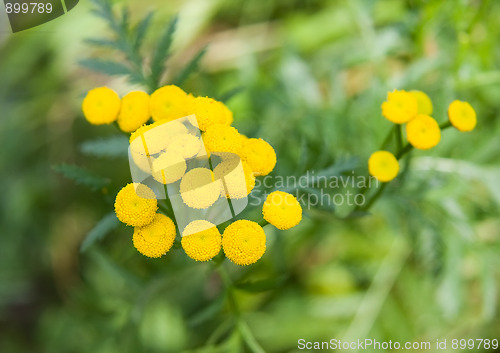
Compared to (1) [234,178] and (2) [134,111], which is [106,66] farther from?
(1) [234,178]

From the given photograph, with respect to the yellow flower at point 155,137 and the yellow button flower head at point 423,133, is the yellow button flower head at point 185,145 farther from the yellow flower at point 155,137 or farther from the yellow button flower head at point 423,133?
the yellow button flower head at point 423,133

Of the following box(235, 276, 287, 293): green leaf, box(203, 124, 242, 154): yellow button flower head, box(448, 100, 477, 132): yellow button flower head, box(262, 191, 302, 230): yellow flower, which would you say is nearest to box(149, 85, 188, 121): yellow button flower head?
box(203, 124, 242, 154): yellow button flower head

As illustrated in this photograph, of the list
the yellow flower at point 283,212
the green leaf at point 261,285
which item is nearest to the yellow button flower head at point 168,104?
the yellow flower at point 283,212

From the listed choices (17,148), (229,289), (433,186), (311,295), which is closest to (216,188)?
(229,289)

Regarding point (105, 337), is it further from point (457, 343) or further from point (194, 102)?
point (457, 343)

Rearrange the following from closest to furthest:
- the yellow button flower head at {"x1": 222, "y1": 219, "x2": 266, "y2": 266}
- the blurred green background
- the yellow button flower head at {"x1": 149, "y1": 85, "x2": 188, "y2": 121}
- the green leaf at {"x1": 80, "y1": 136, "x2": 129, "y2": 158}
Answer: the yellow button flower head at {"x1": 222, "y1": 219, "x2": 266, "y2": 266} → the yellow button flower head at {"x1": 149, "y1": 85, "x2": 188, "y2": 121} → the green leaf at {"x1": 80, "y1": 136, "x2": 129, "y2": 158} → the blurred green background

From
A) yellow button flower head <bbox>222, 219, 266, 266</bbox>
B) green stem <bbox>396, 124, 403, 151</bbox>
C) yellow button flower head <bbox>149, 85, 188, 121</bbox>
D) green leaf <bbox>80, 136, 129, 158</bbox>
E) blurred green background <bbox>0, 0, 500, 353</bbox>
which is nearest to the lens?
yellow button flower head <bbox>222, 219, 266, 266</bbox>

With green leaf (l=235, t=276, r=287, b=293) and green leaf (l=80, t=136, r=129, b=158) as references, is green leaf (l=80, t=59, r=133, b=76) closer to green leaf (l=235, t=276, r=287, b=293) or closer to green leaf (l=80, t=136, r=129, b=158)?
green leaf (l=80, t=136, r=129, b=158)

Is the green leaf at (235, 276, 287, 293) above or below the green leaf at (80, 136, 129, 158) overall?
below
